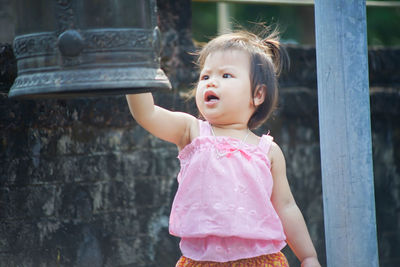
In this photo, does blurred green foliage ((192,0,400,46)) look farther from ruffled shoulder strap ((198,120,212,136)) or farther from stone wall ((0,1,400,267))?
ruffled shoulder strap ((198,120,212,136))

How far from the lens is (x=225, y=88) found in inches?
91.8

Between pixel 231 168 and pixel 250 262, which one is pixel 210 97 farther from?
pixel 250 262

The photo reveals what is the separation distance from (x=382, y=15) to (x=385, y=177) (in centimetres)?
1072

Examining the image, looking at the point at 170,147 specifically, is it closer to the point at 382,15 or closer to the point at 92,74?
the point at 92,74

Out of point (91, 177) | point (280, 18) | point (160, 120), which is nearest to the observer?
point (160, 120)

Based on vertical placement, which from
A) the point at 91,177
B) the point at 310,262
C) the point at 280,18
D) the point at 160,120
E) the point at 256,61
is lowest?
the point at 310,262

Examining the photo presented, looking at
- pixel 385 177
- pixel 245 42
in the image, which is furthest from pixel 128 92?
pixel 385 177

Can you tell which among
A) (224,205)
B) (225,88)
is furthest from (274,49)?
(224,205)

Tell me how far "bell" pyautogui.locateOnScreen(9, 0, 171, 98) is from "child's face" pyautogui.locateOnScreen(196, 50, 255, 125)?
0.47 meters

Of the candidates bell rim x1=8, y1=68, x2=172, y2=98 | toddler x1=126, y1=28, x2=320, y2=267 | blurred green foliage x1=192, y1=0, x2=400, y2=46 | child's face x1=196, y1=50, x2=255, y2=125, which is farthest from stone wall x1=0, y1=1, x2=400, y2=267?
blurred green foliage x1=192, y1=0, x2=400, y2=46

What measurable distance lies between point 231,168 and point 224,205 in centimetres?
15

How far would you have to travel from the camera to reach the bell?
5.91ft

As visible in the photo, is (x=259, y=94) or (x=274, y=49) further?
(x=274, y=49)

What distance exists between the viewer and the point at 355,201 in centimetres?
226
